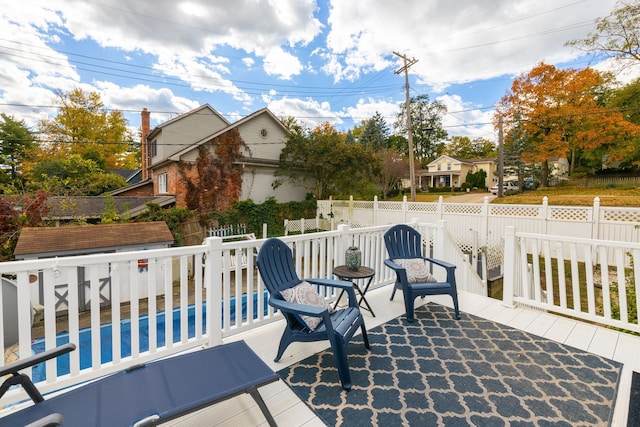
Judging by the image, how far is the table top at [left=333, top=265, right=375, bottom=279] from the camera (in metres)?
3.17

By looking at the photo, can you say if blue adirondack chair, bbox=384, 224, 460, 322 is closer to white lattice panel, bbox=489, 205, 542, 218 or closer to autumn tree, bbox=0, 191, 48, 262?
white lattice panel, bbox=489, 205, 542, 218

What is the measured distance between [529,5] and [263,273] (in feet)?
36.7

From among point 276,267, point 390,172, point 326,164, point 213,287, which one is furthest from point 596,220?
point 390,172

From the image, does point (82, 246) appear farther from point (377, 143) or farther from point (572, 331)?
point (377, 143)

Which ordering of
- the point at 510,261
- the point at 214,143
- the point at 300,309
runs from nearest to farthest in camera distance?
1. the point at 300,309
2. the point at 510,261
3. the point at 214,143

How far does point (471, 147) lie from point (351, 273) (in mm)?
39778

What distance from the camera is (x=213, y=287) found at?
2574mm

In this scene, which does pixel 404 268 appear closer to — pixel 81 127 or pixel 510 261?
pixel 510 261

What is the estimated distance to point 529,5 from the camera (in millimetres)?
8266

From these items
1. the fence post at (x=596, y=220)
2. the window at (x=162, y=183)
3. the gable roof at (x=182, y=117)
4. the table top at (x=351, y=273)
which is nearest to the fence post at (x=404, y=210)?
the fence post at (x=596, y=220)

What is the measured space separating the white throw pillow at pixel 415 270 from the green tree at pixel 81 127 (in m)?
21.4

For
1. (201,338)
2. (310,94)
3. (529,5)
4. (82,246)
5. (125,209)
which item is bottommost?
(201,338)

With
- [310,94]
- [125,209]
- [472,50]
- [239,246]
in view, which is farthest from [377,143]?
[239,246]

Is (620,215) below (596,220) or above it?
above
